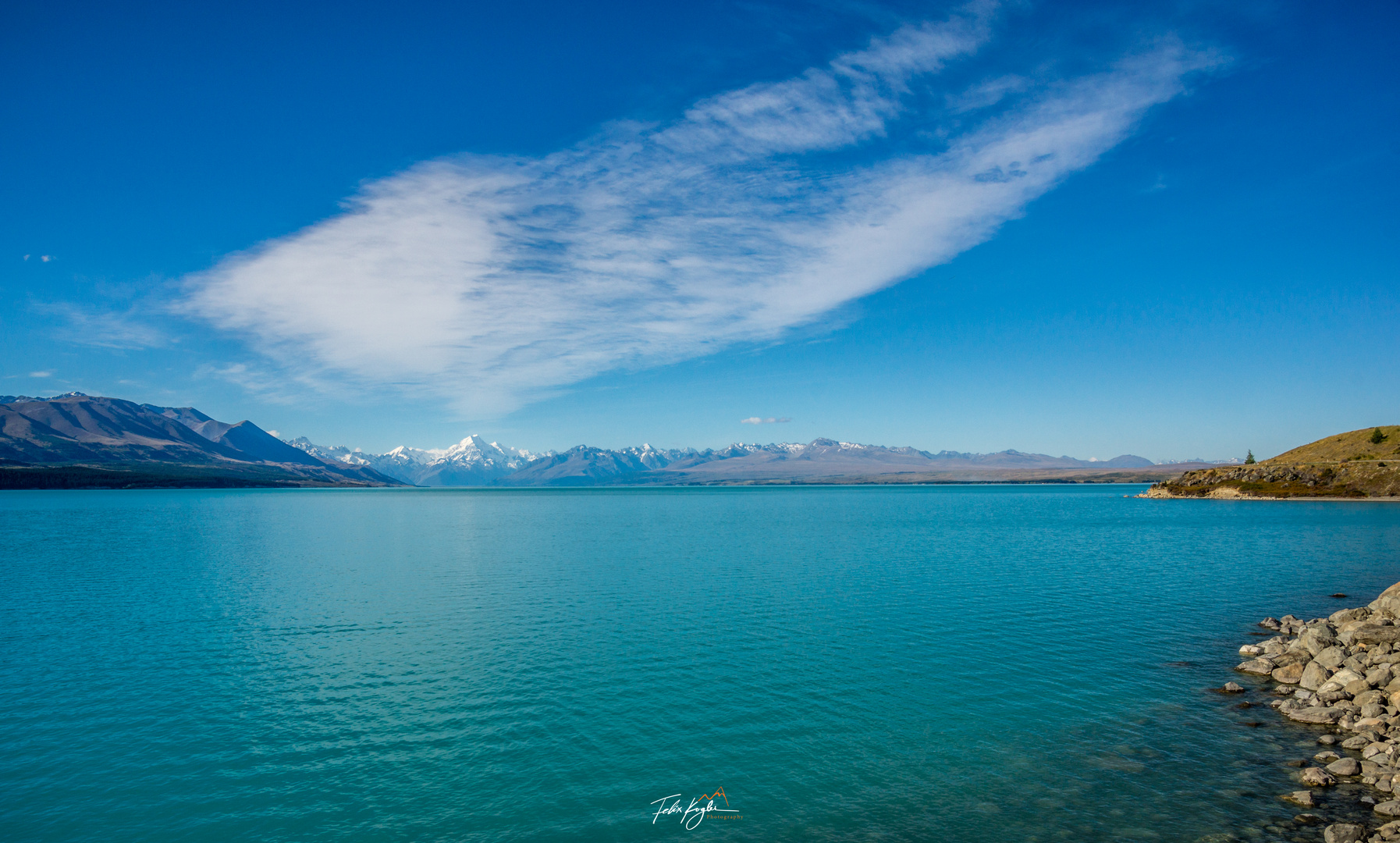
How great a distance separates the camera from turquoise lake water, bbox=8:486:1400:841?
654 inches

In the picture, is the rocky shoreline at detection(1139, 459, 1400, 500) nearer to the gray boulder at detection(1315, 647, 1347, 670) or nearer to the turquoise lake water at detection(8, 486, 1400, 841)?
the turquoise lake water at detection(8, 486, 1400, 841)

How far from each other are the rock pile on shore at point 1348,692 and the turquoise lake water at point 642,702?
1.17m

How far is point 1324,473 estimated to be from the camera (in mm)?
150625

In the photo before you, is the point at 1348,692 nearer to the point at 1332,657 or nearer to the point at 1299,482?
the point at 1332,657

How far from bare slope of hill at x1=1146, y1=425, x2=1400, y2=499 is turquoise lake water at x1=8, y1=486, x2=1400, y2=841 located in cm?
12147

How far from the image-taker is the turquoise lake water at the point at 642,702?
1661 cm

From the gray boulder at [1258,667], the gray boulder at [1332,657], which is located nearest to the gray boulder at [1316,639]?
the gray boulder at [1332,657]

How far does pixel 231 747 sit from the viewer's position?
67.3 ft

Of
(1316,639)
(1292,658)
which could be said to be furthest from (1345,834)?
(1316,639)

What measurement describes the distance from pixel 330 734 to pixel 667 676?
12186 mm

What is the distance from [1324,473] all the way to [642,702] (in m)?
193

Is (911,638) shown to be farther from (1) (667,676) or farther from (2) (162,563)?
(2) (162,563)

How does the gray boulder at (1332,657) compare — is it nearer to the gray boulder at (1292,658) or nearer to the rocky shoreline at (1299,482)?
the gray boulder at (1292,658)

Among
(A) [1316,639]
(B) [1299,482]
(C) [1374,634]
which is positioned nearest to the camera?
(C) [1374,634]
